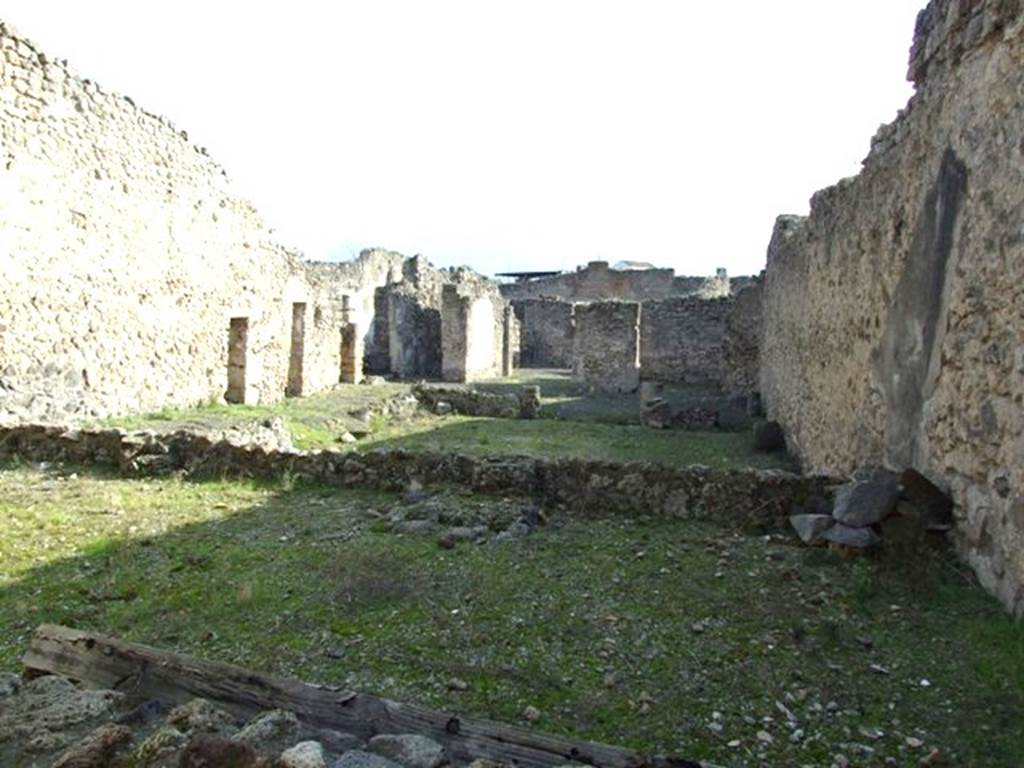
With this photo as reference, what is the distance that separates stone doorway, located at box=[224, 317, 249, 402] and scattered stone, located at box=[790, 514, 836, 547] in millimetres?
11019

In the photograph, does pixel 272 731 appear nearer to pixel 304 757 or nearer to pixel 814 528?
pixel 304 757

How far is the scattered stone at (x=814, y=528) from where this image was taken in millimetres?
5389

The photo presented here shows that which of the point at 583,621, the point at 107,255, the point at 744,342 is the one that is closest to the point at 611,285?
the point at 744,342

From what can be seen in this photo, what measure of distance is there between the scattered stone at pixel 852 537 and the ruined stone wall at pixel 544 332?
25.3 m

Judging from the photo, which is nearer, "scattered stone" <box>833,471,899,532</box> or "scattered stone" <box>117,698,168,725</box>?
"scattered stone" <box>117,698,168,725</box>

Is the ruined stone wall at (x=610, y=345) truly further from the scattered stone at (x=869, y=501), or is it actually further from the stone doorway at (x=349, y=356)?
the scattered stone at (x=869, y=501)

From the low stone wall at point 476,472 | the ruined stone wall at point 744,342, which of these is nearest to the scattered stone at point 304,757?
the low stone wall at point 476,472

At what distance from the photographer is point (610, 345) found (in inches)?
800

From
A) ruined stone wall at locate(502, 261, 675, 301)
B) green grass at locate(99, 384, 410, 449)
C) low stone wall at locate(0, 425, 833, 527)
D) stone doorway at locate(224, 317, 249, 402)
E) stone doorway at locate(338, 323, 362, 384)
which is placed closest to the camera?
low stone wall at locate(0, 425, 833, 527)

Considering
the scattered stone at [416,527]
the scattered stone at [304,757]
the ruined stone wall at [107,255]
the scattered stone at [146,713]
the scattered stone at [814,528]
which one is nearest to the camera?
the scattered stone at [304,757]

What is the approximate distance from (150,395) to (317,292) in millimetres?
5980

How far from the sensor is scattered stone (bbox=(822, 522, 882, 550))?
502 centimetres

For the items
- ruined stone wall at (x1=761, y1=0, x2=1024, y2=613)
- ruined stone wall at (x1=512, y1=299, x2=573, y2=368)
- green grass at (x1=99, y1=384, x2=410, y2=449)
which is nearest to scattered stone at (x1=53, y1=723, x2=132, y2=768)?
ruined stone wall at (x1=761, y1=0, x2=1024, y2=613)

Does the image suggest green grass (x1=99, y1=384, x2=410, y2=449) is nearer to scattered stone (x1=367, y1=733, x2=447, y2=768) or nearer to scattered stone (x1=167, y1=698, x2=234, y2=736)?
scattered stone (x1=167, y1=698, x2=234, y2=736)
